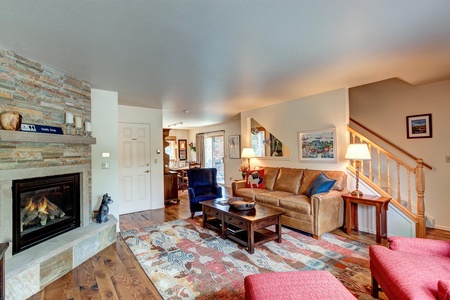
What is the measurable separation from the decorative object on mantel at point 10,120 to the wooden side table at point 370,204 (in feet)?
14.2

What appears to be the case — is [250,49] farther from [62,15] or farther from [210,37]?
[62,15]

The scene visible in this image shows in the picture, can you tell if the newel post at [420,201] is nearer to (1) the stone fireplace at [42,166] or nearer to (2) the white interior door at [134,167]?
(1) the stone fireplace at [42,166]

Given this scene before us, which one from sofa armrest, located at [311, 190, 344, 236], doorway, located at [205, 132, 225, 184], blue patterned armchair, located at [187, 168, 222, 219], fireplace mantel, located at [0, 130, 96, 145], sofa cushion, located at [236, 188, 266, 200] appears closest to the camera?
fireplace mantel, located at [0, 130, 96, 145]

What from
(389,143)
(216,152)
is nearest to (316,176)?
(389,143)

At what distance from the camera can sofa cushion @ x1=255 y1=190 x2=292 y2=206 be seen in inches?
152

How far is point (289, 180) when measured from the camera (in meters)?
4.34

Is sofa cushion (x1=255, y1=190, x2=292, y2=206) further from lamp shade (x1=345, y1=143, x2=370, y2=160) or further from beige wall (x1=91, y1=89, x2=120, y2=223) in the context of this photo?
beige wall (x1=91, y1=89, x2=120, y2=223)

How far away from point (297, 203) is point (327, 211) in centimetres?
44

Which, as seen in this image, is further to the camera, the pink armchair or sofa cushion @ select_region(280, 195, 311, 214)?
sofa cushion @ select_region(280, 195, 311, 214)

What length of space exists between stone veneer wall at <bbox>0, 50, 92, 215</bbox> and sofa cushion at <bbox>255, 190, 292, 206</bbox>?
2950mm

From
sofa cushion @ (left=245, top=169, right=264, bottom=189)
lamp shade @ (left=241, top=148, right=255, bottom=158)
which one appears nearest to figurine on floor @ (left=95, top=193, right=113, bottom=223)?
sofa cushion @ (left=245, top=169, right=264, bottom=189)

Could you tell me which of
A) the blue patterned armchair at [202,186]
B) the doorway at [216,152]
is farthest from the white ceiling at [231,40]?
the doorway at [216,152]

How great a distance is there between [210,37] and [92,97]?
2521 millimetres

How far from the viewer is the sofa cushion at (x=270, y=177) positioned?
4.67 metres
